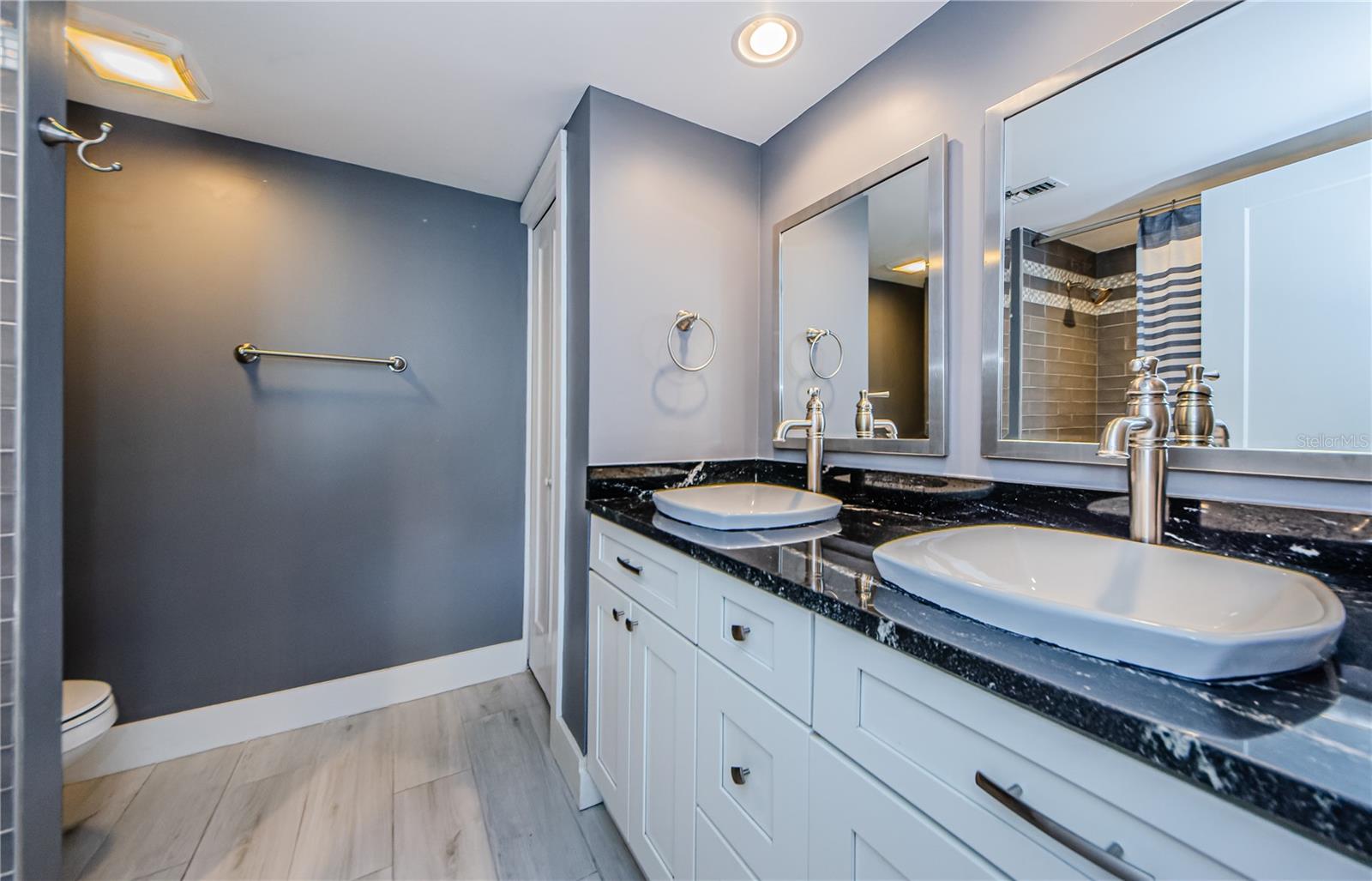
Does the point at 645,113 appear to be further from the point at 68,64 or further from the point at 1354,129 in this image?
the point at 68,64

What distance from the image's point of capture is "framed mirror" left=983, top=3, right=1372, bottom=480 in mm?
709

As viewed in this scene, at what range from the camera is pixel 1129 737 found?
0.37 meters

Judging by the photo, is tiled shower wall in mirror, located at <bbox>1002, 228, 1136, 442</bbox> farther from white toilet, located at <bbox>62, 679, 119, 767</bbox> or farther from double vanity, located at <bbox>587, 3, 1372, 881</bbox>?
white toilet, located at <bbox>62, 679, 119, 767</bbox>

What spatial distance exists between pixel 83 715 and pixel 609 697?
4.79 feet

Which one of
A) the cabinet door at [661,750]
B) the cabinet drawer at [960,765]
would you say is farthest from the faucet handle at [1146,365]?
the cabinet door at [661,750]

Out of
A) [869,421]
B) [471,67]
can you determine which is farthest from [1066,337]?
[471,67]

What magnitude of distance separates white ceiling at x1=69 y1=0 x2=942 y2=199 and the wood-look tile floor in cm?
222

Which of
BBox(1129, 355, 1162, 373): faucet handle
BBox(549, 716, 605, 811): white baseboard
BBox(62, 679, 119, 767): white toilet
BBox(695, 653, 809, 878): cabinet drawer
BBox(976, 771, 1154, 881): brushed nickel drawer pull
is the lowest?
BBox(549, 716, 605, 811): white baseboard

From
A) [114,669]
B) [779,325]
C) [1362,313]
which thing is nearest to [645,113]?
[779,325]

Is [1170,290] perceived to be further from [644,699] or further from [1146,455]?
[644,699]

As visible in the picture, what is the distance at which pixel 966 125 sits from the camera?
1.18 meters

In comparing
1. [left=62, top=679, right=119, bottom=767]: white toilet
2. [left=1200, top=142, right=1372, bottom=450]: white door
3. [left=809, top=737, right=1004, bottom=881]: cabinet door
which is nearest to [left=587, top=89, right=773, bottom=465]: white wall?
[left=809, top=737, right=1004, bottom=881]: cabinet door

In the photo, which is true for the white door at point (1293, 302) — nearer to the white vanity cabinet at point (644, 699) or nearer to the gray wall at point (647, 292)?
the white vanity cabinet at point (644, 699)

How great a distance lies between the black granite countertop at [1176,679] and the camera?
1.04ft
